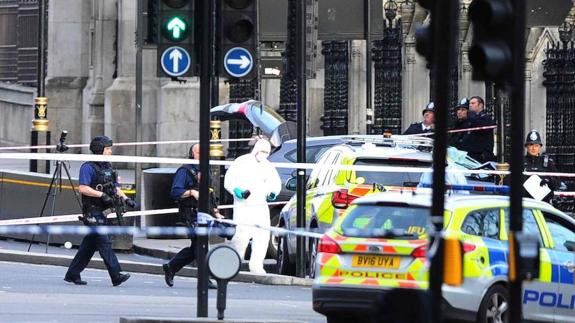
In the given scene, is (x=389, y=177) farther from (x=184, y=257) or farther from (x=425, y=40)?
(x=425, y=40)

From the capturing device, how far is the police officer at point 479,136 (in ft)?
87.9

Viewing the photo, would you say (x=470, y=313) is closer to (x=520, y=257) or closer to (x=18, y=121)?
(x=520, y=257)

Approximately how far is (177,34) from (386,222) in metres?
2.35

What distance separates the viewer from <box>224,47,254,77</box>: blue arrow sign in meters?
17.0

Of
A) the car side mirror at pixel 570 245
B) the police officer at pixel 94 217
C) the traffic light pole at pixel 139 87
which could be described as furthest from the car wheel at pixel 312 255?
the car side mirror at pixel 570 245

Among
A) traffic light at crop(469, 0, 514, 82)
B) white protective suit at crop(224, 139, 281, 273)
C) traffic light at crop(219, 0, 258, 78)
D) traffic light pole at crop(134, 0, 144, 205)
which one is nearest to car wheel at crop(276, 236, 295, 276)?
white protective suit at crop(224, 139, 281, 273)

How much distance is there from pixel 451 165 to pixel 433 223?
1351 centimetres

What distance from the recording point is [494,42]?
10977mm

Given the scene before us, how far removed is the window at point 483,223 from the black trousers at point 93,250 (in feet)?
19.2

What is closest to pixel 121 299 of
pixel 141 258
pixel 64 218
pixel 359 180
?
pixel 359 180

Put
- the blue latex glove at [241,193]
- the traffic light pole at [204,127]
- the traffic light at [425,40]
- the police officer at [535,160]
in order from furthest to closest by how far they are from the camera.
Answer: the police officer at [535,160]
the blue latex glove at [241,193]
the traffic light pole at [204,127]
the traffic light at [425,40]

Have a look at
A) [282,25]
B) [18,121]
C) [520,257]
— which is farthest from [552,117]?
[18,121]

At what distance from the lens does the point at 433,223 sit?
1086 centimetres

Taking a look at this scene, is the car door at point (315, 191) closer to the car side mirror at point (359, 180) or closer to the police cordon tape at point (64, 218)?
the car side mirror at point (359, 180)
